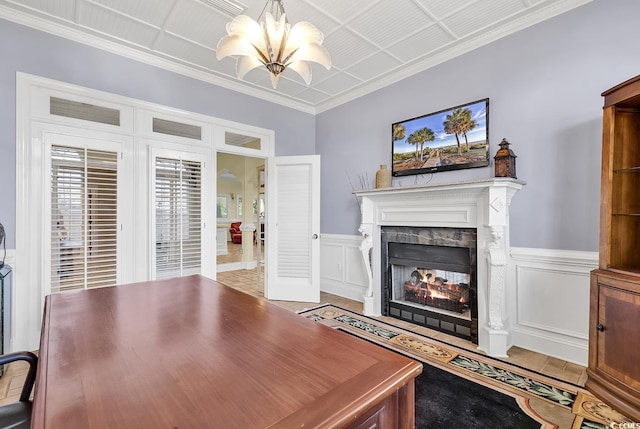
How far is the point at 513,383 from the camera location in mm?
2053

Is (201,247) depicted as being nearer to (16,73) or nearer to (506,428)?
(16,73)

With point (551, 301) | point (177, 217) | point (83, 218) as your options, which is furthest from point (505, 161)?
point (83, 218)

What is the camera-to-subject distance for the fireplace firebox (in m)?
2.85

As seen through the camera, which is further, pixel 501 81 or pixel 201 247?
pixel 201 247

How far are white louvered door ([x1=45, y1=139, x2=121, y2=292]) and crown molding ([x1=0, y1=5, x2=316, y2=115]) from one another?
3.18ft

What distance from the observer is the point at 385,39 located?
294 centimetres

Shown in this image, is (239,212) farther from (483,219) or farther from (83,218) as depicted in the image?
(483,219)

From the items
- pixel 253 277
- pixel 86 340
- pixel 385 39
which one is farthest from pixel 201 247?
pixel 385 39

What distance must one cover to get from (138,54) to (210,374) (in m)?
3.59

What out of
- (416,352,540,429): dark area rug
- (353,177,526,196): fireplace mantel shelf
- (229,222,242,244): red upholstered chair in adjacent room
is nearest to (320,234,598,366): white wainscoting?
(353,177,526,196): fireplace mantel shelf

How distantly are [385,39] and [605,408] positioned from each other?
3370 millimetres

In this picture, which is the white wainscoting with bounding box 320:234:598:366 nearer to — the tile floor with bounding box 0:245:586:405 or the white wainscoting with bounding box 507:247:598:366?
the white wainscoting with bounding box 507:247:598:366

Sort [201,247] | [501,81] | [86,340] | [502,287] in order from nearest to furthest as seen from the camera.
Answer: [86,340]
[502,287]
[501,81]
[201,247]

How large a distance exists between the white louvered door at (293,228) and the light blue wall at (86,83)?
792 millimetres
